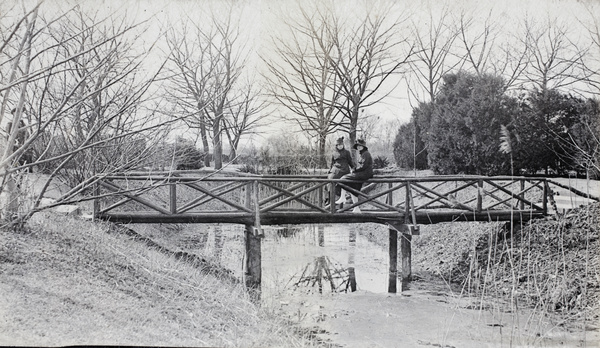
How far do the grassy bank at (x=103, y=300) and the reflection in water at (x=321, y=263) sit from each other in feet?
9.11

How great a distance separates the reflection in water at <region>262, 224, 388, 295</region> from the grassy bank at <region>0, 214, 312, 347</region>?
2778 mm

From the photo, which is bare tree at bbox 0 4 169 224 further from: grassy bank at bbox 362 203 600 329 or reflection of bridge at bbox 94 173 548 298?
grassy bank at bbox 362 203 600 329

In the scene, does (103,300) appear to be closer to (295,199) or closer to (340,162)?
(295,199)

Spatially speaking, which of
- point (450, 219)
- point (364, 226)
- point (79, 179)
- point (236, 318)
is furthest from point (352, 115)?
point (236, 318)

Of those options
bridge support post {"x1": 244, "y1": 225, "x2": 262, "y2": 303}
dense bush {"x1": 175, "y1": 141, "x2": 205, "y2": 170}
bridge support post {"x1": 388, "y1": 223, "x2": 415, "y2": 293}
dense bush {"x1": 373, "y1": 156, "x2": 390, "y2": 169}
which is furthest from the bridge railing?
dense bush {"x1": 373, "y1": 156, "x2": 390, "y2": 169}

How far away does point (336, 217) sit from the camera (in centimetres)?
1008

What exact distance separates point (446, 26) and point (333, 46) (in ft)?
28.8

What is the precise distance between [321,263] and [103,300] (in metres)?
7.45

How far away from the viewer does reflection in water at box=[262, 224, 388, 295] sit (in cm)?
993

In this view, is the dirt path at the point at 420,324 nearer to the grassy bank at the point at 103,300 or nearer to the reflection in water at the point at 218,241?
the grassy bank at the point at 103,300

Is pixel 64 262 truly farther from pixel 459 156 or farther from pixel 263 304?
pixel 459 156

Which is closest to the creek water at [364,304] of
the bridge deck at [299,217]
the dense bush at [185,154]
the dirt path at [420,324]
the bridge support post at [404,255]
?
the dirt path at [420,324]

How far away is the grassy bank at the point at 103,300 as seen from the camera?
14.3 ft

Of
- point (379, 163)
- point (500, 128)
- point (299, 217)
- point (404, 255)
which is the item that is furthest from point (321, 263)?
point (379, 163)
